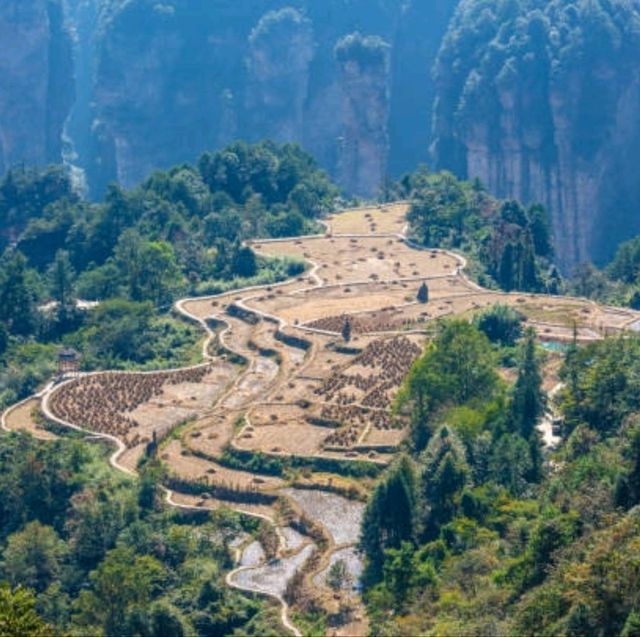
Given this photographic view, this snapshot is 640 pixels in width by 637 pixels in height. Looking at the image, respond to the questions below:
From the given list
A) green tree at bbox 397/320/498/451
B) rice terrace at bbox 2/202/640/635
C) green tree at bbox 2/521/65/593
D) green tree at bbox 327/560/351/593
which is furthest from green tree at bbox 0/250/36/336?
green tree at bbox 327/560/351/593

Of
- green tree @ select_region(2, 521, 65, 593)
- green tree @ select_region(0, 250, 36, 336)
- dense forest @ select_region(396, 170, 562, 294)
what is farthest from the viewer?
dense forest @ select_region(396, 170, 562, 294)

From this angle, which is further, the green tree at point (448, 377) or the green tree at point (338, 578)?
the green tree at point (448, 377)

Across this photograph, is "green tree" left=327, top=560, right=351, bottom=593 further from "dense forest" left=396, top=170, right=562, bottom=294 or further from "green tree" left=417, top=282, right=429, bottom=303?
"dense forest" left=396, top=170, right=562, bottom=294

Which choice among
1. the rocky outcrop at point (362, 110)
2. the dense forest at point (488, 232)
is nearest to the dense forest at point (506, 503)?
the dense forest at point (488, 232)

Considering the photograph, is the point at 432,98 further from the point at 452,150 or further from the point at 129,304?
the point at 129,304

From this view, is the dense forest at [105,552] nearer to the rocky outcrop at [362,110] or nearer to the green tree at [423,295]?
the green tree at [423,295]

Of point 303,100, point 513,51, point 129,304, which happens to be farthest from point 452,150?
point 129,304

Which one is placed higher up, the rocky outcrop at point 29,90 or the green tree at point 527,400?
the rocky outcrop at point 29,90

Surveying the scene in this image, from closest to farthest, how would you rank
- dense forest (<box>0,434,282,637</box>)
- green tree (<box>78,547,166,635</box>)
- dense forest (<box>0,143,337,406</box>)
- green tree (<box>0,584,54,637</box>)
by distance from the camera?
green tree (<box>0,584,54,637</box>) < green tree (<box>78,547,166,635</box>) < dense forest (<box>0,434,282,637</box>) < dense forest (<box>0,143,337,406</box>)
